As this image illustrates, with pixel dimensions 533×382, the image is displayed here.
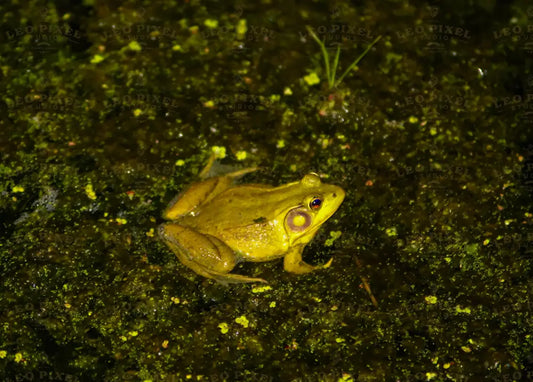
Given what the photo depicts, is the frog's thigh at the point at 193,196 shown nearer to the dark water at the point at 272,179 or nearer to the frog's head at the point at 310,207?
the dark water at the point at 272,179

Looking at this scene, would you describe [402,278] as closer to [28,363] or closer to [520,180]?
[520,180]

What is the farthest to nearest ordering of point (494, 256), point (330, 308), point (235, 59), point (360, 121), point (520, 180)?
1. point (235, 59)
2. point (360, 121)
3. point (520, 180)
4. point (494, 256)
5. point (330, 308)

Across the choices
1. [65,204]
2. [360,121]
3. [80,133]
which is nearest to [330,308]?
[360,121]

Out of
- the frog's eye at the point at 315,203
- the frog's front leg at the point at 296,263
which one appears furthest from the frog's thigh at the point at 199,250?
the frog's eye at the point at 315,203

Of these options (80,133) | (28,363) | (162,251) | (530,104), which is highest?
(530,104)

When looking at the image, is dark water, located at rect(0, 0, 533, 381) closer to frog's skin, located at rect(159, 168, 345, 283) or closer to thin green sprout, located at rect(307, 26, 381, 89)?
thin green sprout, located at rect(307, 26, 381, 89)

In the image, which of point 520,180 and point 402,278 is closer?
point 402,278

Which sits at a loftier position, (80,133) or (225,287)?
(80,133)
